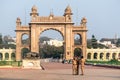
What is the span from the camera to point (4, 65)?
35.0 meters

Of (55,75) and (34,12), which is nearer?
(55,75)

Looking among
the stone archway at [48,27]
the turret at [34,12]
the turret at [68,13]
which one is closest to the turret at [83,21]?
the stone archway at [48,27]

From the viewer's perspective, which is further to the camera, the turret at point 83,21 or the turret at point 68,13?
the turret at point 83,21

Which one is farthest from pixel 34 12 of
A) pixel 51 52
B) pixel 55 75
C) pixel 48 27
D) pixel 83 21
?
pixel 55 75

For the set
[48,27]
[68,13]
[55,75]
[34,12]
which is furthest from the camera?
[34,12]

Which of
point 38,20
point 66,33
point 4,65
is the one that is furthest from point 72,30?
point 4,65

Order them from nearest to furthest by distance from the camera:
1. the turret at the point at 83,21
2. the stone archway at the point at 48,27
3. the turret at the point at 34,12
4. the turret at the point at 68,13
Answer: the stone archway at the point at 48,27 < the turret at the point at 68,13 < the turret at the point at 34,12 < the turret at the point at 83,21

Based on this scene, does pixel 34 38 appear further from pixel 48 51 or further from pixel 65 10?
pixel 48 51

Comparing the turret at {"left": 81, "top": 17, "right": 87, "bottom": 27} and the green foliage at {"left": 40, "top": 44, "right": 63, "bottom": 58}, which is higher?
the turret at {"left": 81, "top": 17, "right": 87, "bottom": 27}

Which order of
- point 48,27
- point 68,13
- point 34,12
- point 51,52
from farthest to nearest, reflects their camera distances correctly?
point 51,52, point 34,12, point 68,13, point 48,27

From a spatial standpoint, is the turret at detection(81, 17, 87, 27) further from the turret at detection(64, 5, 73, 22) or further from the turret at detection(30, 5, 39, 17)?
the turret at detection(30, 5, 39, 17)

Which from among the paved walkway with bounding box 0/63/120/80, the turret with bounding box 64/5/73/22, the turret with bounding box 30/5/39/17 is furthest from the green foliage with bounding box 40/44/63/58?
the paved walkway with bounding box 0/63/120/80

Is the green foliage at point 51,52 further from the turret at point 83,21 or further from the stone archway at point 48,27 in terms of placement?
the stone archway at point 48,27

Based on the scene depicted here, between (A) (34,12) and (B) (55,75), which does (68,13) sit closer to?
(A) (34,12)
